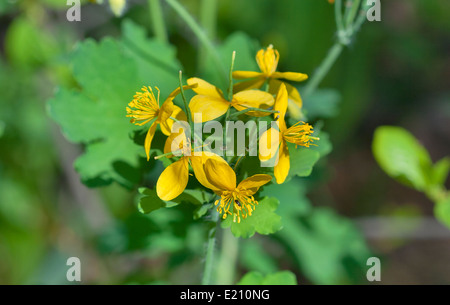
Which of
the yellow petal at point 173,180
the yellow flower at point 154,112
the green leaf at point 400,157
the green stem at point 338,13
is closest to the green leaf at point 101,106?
the yellow flower at point 154,112

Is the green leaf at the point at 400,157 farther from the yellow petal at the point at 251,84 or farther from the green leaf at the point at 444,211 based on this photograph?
the yellow petal at the point at 251,84

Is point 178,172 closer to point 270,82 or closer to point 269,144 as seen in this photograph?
point 269,144

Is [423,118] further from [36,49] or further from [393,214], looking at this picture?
[36,49]

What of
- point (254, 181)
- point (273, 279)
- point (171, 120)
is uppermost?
point (171, 120)

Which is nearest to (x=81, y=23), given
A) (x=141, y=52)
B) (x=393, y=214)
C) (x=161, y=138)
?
(x=141, y=52)

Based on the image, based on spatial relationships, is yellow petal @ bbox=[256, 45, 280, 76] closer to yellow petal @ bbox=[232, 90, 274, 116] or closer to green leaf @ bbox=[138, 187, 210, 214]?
yellow petal @ bbox=[232, 90, 274, 116]

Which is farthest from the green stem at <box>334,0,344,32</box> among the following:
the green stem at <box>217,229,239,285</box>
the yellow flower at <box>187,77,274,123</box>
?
the green stem at <box>217,229,239,285</box>

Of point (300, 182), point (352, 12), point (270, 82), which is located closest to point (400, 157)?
point (300, 182)
